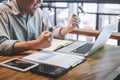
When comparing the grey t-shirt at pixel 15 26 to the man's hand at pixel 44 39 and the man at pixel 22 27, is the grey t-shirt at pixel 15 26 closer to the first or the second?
the man at pixel 22 27

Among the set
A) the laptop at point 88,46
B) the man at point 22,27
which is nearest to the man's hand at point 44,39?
the man at point 22,27

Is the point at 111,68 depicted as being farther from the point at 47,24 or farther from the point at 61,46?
the point at 47,24

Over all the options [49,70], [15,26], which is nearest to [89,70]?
[49,70]

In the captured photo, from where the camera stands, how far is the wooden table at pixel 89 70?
1041 mm

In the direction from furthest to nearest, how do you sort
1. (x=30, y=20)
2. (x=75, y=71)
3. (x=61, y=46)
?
(x=30, y=20), (x=61, y=46), (x=75, y=71)

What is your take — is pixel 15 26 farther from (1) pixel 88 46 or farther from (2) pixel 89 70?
(2) pixel 89 70

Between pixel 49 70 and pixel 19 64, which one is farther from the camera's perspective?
pixel 19 64

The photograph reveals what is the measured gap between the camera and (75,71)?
113cm

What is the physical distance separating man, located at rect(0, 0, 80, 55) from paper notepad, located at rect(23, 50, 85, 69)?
70mm

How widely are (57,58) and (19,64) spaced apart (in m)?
0.23

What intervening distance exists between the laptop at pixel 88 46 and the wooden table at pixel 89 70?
0.18 ft

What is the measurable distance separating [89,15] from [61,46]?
287cm

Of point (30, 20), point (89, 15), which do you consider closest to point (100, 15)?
point (89, 15)

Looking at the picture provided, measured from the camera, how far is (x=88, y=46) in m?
1.58
